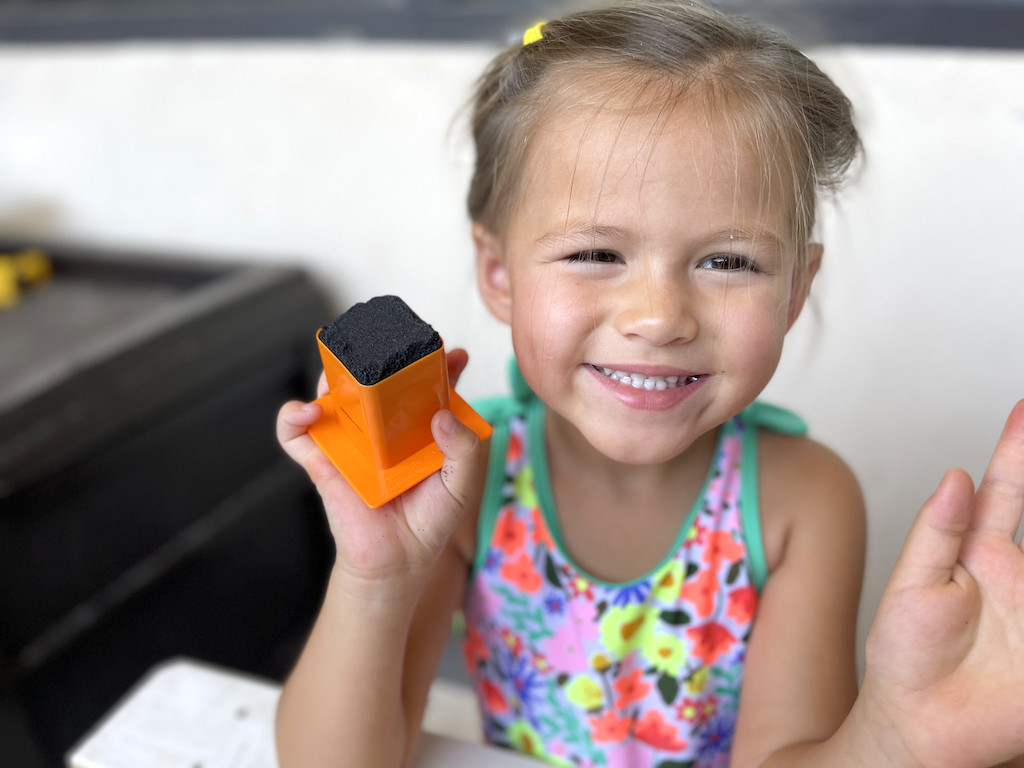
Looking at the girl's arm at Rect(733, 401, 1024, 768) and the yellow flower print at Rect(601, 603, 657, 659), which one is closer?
the girl's arm at Rect(733, 401, 1024, 768)

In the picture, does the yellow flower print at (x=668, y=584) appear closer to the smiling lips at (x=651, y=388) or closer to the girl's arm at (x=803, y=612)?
the girl's arm at (x=803, y=612)

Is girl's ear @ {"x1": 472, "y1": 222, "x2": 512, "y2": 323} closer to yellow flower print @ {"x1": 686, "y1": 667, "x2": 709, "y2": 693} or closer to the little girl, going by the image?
the little girl

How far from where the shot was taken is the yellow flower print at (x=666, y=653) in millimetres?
633

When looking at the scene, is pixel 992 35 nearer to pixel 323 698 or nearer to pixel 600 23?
pixel 600 23

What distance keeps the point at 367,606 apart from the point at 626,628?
0.22m

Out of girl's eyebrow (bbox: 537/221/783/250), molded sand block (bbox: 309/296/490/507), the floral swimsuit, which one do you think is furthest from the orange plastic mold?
the floral swimsuit

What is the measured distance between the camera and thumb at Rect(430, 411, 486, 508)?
450mm

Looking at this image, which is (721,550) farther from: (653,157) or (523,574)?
(653,157)

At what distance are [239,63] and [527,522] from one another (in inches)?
33.8

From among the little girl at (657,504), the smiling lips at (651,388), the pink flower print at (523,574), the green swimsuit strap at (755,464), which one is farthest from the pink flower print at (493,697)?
the smiling lips at (651,388)

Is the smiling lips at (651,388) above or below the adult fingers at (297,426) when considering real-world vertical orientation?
above

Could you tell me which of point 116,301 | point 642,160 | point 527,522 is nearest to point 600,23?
point 642,160

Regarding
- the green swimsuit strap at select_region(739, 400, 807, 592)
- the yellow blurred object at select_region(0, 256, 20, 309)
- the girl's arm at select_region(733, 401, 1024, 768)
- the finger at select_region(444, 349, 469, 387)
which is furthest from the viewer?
the yellow blurred object at select_region(0, 256, 20, 309)

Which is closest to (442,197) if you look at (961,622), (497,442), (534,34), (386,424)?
(497,442)
